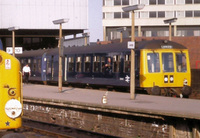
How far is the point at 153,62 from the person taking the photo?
26.4 meters

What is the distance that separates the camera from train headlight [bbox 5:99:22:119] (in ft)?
29.9

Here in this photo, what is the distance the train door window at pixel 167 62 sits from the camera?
26828 millimetres

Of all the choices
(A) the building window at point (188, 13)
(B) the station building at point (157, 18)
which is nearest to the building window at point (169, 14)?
(B) the station building at point (157, 18)

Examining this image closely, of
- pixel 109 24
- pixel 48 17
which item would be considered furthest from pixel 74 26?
pixel 109 24

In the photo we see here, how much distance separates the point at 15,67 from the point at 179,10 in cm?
7529

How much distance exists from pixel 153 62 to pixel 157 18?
190ft

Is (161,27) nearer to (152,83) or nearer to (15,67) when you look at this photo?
(152,83)

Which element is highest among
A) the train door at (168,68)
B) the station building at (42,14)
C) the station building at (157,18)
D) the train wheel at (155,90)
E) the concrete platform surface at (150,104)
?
the station building at (157,18)

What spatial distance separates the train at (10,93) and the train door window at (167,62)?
17.9m

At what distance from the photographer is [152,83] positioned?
1023 inches

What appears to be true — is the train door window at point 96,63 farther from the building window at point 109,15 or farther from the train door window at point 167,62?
the building window at point 109,15

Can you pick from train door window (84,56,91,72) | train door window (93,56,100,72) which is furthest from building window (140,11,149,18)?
train door window (93,56,100,72)

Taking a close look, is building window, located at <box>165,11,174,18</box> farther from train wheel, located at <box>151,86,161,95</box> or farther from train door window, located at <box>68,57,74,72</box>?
train wheel, located at <box>151,86,161,95</box>

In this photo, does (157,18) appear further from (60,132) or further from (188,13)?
(60,132)
